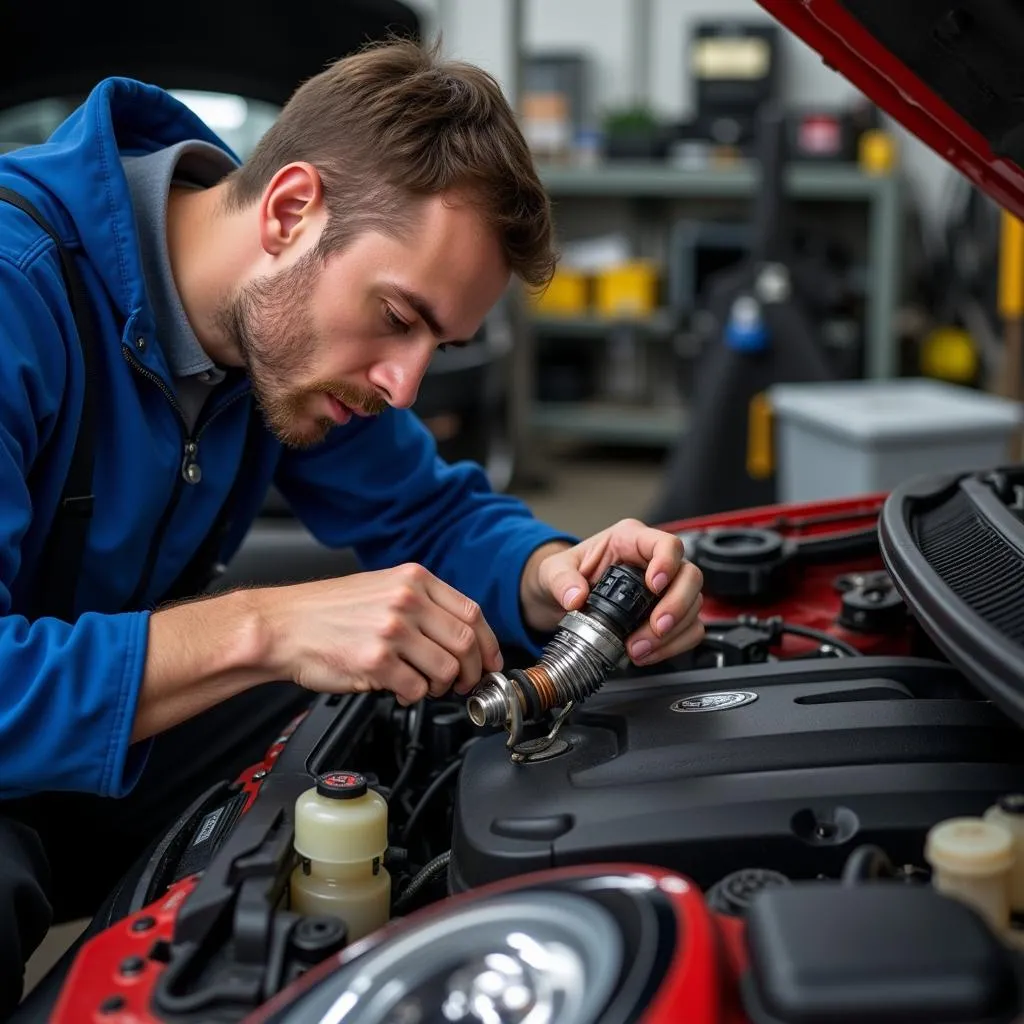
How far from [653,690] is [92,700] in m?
0.41

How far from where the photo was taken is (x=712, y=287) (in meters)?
3.48

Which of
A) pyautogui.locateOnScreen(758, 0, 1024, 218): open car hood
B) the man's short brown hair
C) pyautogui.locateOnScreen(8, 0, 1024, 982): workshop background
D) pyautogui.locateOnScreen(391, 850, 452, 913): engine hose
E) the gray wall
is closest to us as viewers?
pyautogui.locateOnScreen(391, 850, 452, 913): engine hose

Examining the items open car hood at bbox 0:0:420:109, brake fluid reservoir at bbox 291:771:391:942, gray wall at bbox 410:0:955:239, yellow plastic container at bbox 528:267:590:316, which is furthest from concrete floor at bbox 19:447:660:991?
brake fluid reservoir at bbox 291:771:391:942

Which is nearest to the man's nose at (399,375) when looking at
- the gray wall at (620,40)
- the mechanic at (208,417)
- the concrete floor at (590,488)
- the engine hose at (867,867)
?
the mechanic at (208,417)

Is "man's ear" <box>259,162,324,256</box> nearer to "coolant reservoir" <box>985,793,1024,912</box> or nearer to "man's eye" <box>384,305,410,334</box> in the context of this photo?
"man's eye" <box>384,305,410,334</box>

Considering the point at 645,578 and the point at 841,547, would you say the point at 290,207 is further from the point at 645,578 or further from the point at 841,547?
the point at 841,547

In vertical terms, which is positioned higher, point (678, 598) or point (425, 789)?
point (678, 598)

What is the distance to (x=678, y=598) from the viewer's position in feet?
3.54

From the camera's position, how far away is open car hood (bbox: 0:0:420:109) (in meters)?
1.79

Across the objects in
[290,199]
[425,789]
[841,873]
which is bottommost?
[425,789]

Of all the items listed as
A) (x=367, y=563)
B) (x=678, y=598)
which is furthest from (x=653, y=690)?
(x=367, y=563)

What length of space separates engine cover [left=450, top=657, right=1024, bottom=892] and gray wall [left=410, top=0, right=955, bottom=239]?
14.8 feet

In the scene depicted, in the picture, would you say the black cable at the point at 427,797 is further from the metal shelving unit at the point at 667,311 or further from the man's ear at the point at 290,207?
the metal shelving unit at the point at 667,311

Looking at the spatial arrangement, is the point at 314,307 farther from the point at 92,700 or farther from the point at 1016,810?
the point at 1016,810
